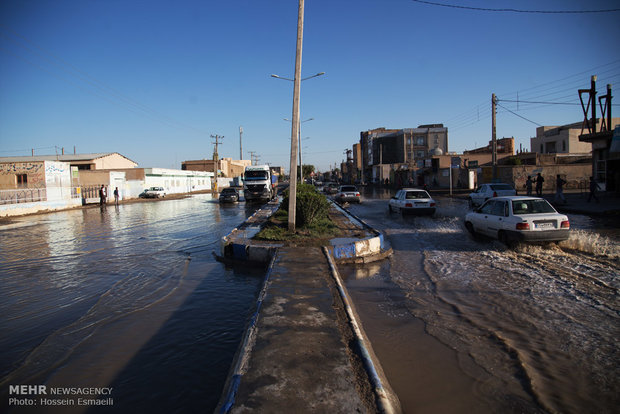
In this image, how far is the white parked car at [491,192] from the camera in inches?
816

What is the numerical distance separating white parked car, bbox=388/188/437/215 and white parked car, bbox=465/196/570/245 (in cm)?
717

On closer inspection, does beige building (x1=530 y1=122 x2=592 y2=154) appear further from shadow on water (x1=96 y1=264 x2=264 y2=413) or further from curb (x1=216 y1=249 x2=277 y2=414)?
curb (x1=216 y1=249 x2=277 y2=414)

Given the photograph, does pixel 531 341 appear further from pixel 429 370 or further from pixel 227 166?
pixel 227 166

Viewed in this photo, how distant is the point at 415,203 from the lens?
18.4 metres

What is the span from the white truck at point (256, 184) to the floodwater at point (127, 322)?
2363cm

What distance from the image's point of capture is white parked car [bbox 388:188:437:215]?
18.3 meters

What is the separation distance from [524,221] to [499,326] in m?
5.07

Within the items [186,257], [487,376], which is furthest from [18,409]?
[186,257]

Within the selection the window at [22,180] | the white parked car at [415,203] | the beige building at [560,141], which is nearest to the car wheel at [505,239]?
the white parked car at [415,203]

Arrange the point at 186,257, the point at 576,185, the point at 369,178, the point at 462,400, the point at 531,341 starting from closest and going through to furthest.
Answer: the point at 462,400 < the point at 531,341 < the point at 186,257 < the point at 576,185 < the point at 369,178

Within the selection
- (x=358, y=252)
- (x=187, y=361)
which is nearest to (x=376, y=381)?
(x=187, y=361)

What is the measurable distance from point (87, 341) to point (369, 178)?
88492 mm

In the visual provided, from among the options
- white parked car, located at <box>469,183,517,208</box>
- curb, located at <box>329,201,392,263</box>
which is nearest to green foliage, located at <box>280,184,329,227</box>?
curb, located at <box>329,201,392,263</box>

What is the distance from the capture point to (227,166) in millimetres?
108375
